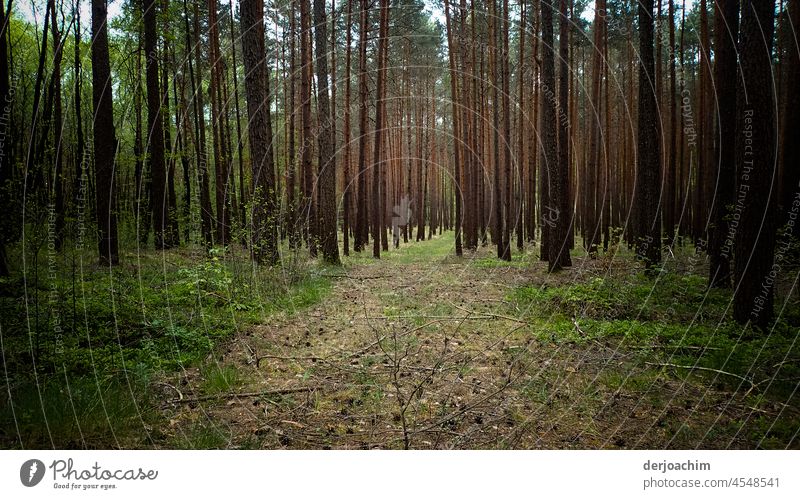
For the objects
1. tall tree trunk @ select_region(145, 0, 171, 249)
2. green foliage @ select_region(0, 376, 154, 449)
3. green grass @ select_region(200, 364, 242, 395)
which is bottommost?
green grass @ select_region(200, 364, 242, 395)

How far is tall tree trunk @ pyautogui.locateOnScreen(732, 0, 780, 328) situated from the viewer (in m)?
4.99

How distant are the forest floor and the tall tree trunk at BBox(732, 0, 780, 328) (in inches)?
36.0

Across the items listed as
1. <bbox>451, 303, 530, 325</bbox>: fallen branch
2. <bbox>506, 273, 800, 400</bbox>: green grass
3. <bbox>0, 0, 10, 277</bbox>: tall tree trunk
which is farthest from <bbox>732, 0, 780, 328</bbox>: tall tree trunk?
<bbox>0, 0, 10, 277</bbox>: tall tree trunk

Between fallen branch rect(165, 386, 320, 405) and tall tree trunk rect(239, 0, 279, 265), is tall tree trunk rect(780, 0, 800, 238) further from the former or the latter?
tall tree trunk rect(239, 0, 279, 265)

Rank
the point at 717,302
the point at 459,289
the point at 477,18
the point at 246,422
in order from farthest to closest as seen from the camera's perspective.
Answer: the point at 477,18, the point at 459,289, the point at 717,302, the point at 246,422

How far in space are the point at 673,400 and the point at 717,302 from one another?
5.13 m

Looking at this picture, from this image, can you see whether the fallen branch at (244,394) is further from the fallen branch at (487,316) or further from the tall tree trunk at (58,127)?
the tall tree trunk at (58,127)

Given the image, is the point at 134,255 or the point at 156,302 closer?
the point at 156,302

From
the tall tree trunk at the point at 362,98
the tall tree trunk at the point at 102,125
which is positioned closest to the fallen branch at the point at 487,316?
the tall tree trunk at the point at 102,125

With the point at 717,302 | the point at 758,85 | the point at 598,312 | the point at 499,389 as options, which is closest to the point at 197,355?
the point at 499,389

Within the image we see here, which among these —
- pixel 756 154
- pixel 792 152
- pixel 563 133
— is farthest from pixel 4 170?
pixel 792 152

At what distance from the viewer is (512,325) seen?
6895mm

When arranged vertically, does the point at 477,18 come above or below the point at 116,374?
above

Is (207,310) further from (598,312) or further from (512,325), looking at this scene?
(598,312)
